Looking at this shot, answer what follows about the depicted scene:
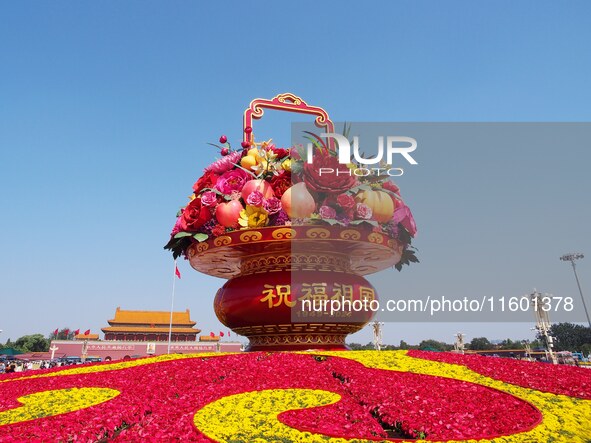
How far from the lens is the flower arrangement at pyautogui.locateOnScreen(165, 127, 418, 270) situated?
5648 millimetres

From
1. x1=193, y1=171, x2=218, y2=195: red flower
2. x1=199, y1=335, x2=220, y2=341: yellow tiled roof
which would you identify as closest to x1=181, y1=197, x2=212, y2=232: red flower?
x1=193, y1=171, x2=218, y2=195: red flower

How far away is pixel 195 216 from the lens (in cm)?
627

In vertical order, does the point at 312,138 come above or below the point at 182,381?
above

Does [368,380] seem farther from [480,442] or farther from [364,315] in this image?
[364,315]

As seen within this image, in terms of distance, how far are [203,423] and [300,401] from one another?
839mm

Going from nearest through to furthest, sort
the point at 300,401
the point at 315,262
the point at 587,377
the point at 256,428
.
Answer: the point at 256,428 → the point at 300,401 → the point at 587,377 → the point at 315,262

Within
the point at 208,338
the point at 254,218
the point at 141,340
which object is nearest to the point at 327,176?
the point at 254,218

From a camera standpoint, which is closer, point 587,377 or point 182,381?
point 182,381

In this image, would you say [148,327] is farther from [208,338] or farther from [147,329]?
[208,338]

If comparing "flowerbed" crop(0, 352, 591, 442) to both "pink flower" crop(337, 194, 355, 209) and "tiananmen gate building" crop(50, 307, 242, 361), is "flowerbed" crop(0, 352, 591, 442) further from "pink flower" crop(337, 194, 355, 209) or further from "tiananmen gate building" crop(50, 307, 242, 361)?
"tiananmen gate building" crop(50, 307, 242, 361)

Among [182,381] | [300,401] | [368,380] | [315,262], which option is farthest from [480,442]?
[315,262]

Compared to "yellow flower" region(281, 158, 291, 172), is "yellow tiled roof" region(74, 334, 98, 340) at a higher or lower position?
lower

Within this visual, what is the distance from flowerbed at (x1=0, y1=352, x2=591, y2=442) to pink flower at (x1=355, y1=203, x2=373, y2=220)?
1.87 metres

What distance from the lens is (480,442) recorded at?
2.44m
